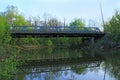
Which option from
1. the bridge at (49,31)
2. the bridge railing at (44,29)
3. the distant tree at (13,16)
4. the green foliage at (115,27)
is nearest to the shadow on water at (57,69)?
the bridge at (49,31)

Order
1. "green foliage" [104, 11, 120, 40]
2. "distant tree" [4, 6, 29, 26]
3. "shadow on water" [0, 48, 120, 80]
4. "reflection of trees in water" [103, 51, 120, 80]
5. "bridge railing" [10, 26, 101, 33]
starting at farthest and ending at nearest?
"distant tree" [4, 6, 29, 26]
"green foliage" [104, 11, 120, 40]
"bridge railing" [10, 26, 101, 33]
"reflection of trees in water" [103, 51, 120, 80]
"shadow on water" [0, 48, 120, 80]

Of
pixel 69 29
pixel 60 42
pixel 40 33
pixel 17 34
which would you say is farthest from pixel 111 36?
pixel 60 42

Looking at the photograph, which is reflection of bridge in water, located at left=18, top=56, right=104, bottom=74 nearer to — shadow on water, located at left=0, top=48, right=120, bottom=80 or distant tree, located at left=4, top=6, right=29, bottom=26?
shadow on water, located at left=0, top=48, right=120, bottom=80

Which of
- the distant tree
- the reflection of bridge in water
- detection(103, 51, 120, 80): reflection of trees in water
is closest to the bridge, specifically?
the distant tree

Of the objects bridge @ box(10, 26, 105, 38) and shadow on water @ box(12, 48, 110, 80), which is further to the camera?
bridge @ box(10, 26, 105, 38)

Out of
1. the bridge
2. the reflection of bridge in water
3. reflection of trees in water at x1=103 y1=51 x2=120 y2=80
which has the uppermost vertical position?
the bridge

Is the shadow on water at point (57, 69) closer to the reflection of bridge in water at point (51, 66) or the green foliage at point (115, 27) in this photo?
the reflection of bridge in water at point (51, 66)

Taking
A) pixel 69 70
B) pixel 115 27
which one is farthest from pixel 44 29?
pixel 69 70

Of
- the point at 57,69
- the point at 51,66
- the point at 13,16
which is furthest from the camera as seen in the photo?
the point at 13,16

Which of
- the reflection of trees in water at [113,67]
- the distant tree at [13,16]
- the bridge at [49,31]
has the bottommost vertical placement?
the reflection of trees in water at [113,67]

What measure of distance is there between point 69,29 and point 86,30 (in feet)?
12.2

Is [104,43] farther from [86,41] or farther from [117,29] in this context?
[86,41]

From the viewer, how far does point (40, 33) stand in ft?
186

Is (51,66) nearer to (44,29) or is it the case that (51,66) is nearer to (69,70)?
(69,70)
